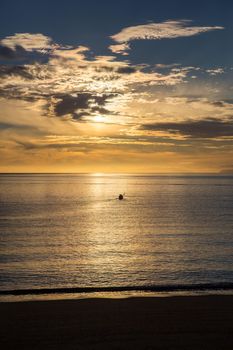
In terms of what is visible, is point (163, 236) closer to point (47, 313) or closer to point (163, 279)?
point (163, 279)

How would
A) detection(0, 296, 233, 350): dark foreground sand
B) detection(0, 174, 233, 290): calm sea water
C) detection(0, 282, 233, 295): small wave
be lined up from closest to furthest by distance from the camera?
detection(0, 296, 233, 350): dark foreground sand < detection(0, 282, 233, 295): small wave < detection(0, 174, 233, 290): calm sea water

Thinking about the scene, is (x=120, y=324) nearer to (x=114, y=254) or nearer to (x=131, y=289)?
(x=131, y=289)

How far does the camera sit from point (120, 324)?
15367mm

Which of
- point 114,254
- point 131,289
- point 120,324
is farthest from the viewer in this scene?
point 114,254

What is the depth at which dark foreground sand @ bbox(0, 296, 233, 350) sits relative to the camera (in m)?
13.2

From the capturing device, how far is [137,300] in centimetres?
1956

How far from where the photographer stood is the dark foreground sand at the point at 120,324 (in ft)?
43.3

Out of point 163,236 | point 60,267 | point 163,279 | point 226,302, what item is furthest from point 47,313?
→ point 163,236

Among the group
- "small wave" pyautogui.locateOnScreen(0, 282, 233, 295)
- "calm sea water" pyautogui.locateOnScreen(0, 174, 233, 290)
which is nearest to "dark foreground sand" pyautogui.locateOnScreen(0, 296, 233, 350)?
"small wave" pyautogui.locateOnScreen(0, 282, 233, 295)

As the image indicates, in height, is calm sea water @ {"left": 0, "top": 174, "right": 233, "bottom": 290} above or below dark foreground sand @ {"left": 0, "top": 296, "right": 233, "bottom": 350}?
above

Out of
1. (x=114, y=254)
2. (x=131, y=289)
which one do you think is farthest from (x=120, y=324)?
(x=114, y=254)

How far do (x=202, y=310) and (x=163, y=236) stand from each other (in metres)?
33.8

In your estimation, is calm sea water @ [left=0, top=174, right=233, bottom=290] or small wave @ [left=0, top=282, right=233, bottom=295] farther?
calm sea water @ [left=0, top=174, right=233, bottom=290]

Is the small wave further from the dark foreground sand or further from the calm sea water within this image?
the dark foreground sand
